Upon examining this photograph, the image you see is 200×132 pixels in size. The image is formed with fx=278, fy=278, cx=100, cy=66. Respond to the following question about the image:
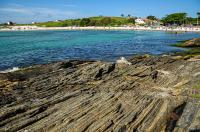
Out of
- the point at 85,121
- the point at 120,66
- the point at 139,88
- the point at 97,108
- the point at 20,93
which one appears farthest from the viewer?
the point at 120,66

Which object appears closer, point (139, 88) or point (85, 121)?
point (85, 121)

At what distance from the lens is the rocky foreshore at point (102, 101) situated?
1459 centimetres

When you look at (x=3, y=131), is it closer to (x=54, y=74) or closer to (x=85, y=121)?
(x=85, y=121)

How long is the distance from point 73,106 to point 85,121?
2397 millimetres

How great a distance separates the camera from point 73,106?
16.8 m

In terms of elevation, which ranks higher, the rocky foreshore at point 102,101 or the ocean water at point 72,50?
the ocean water at point 72,50

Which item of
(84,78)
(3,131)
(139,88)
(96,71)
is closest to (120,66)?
(96,71)

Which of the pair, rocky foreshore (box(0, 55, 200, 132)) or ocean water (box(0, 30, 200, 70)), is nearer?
rocky foreshore (box(0, 55, 200, 132))

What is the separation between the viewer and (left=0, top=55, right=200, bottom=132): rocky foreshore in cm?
1459

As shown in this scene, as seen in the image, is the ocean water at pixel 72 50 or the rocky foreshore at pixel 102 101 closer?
the rocky foreshore at pixel 102 101

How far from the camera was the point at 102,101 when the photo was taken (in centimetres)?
1755

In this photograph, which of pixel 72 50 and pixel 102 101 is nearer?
pixel 102 101

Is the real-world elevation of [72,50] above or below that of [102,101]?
above

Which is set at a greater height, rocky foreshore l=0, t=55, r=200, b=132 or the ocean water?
the ocean water
